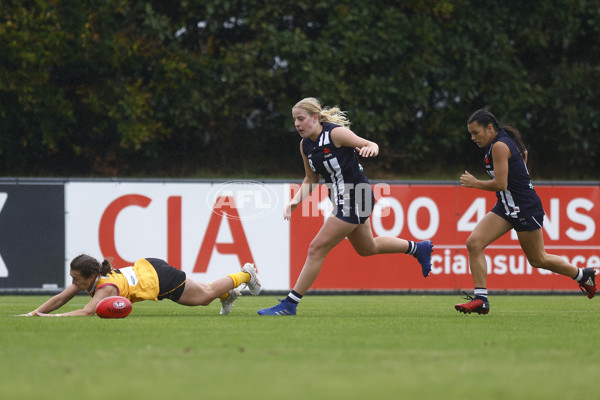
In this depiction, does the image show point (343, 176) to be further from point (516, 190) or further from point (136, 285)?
point (136, 285)

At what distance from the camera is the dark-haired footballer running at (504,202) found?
878cm

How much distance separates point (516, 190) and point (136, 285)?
3773mm

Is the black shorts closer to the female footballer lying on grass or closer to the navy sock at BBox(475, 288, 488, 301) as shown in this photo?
the female footballer lying on grass

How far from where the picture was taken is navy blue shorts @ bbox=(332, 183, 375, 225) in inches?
342

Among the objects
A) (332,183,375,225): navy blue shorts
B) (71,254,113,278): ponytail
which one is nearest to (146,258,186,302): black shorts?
(71,254,113,278): ponytail

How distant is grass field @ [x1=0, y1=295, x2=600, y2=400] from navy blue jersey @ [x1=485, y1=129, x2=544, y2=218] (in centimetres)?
106

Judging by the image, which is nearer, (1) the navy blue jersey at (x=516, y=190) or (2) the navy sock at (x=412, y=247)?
(1) the navy blue jersey at (x=516, y=190)

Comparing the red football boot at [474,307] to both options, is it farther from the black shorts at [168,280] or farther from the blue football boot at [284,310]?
the black shorts at [168,280]

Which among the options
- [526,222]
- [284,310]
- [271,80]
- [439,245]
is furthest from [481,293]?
[271,80]

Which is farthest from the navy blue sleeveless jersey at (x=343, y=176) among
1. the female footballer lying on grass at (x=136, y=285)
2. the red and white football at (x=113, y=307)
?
the red and white football at (x=113, y=307)

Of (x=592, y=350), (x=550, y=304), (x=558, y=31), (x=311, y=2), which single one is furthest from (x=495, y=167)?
(x=558, y=31)

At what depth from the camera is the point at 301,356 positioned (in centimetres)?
577

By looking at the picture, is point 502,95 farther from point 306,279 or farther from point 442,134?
point 306,279

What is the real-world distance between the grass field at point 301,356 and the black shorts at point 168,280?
0.25 m
